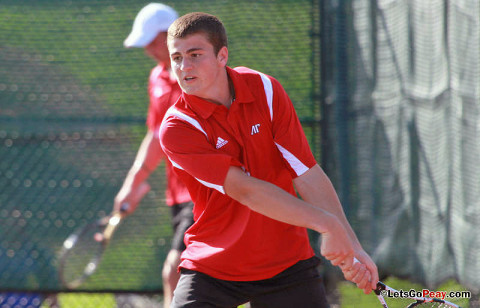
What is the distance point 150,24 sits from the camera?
389 cm

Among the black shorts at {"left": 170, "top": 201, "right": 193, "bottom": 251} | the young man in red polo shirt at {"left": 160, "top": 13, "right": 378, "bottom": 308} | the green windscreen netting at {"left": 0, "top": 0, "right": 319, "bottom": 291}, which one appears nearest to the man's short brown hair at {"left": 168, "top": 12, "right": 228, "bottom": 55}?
the young man in red polo shirt at {"left": 160, "top": 13, "right": 378, "bottom": 308}

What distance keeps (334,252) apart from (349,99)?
2.28 metres

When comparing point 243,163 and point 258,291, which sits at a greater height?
point 243,163

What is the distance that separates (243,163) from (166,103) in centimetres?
122

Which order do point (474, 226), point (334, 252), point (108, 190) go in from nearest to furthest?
point (334, 252)
point (474, 226)
point (108, 190)

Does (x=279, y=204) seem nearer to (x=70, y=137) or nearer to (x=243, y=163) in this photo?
(x=243, y=163)

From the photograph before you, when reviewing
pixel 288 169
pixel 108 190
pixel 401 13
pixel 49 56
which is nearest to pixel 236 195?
pixel 288 169

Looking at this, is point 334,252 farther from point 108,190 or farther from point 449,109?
point 108,190

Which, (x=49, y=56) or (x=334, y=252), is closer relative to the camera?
(x=334, y=252)

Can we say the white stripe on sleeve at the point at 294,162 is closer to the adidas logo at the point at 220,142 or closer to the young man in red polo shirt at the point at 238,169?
the young man in red polo shirt at the point at 238,169

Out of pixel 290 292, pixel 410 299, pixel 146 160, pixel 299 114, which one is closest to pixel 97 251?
pixel 146 160

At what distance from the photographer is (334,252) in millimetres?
2203

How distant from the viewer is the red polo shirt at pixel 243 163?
2510 mm

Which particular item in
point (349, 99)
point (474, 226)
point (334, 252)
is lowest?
point (474, 226)
